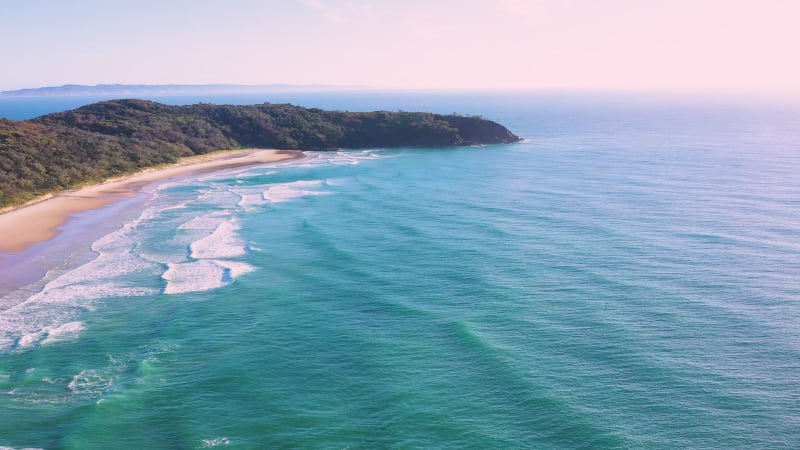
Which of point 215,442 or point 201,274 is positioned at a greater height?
point 201,274

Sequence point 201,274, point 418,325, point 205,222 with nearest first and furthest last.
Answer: point 418,325 → point 201,274 → point 205,222

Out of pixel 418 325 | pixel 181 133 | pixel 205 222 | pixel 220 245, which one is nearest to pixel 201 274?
pixel 220 245

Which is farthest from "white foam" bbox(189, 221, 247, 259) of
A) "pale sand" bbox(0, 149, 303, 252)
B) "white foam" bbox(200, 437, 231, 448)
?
"white foam" bbox(200, 437, 231, 448)

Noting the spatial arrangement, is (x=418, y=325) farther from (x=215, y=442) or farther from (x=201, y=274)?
(x=201, y=274)

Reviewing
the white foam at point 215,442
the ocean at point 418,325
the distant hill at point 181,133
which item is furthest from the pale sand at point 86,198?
the white foam at point 215,442

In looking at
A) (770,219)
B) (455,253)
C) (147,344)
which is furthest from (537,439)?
(770,219)

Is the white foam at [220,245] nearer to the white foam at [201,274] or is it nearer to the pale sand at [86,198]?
the white foam at [201,274]
